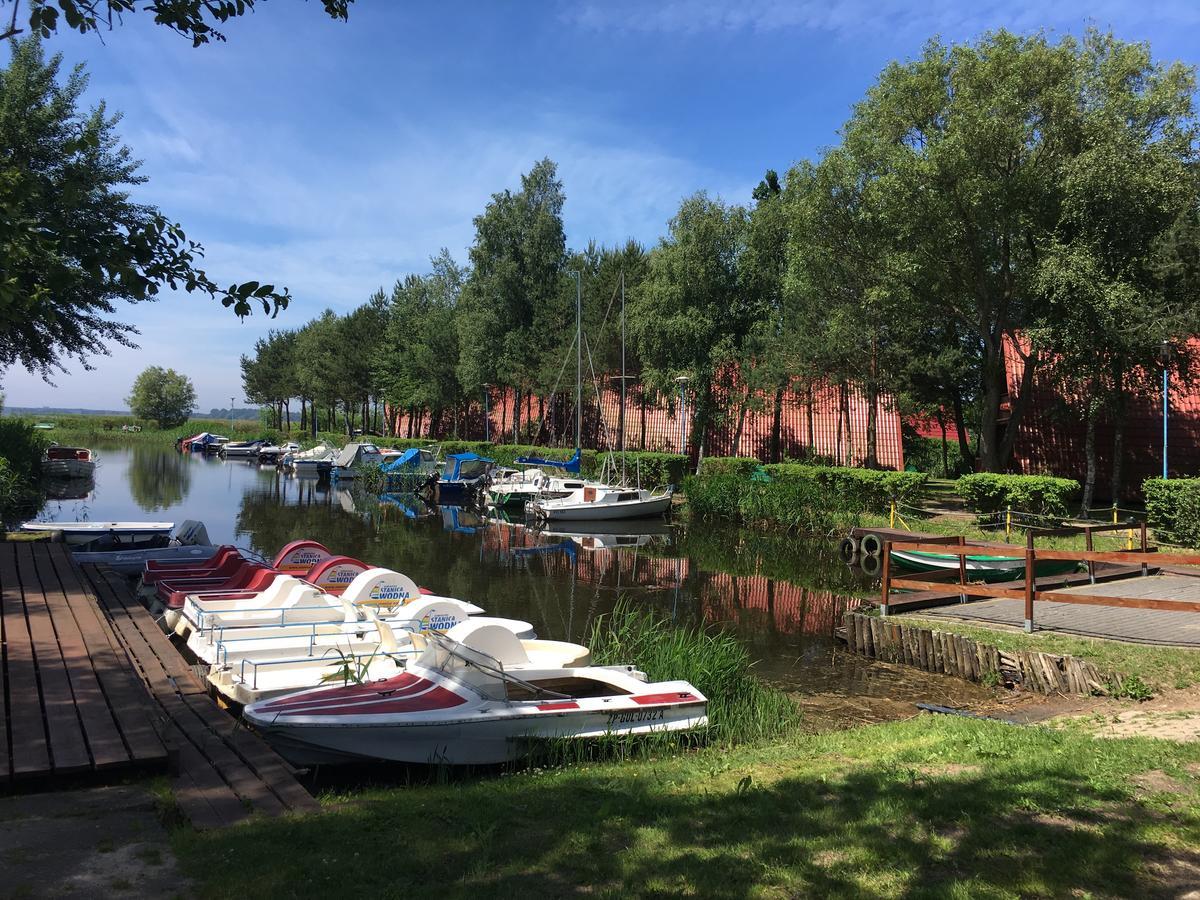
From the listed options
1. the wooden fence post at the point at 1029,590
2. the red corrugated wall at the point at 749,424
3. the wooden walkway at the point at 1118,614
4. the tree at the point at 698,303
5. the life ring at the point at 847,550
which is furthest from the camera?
the tree at the point at 698,303

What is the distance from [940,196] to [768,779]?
63.8 ft

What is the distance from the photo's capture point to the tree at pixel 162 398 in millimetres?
102688

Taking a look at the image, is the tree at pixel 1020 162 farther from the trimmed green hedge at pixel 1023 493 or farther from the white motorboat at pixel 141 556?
the white motorboat at pixel 141 556

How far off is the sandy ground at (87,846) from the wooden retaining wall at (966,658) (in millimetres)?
8913

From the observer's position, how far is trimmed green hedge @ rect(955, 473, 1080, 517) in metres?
20.6

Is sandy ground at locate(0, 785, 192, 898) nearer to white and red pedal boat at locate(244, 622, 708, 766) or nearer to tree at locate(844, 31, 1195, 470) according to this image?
white and red pedal boat at locate(244, 622, 708, 766)

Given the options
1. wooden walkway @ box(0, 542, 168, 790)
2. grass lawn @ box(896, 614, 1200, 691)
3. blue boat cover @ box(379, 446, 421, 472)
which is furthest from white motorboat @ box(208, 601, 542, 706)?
blue boat cover @ box(379, 446, 421, 472)

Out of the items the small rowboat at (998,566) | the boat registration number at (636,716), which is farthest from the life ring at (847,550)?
the boat registration number at (636,716)

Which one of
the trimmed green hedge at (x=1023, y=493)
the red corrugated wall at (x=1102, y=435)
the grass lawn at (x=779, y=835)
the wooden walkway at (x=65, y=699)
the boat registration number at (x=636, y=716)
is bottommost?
the boat registration number at (x=636, y=716)

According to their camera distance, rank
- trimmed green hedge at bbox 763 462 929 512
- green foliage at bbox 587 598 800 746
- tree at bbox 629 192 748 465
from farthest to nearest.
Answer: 1. tree at bbox 629 192 748 465
2. trimmed green hedge at bbox 763 462 929 512
3. green foliage at bbox 587 598 800 746

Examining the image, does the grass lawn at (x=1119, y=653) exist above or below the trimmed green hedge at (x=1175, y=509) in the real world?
below

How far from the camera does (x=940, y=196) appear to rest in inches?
832

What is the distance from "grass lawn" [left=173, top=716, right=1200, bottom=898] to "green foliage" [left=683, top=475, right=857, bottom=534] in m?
19.0

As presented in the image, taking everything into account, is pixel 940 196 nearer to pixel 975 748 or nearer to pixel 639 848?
pixel 975 748
